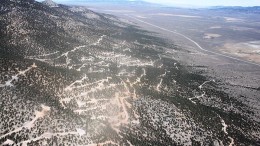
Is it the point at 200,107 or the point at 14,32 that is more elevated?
the point at 14,32

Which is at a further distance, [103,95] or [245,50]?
[245,50]

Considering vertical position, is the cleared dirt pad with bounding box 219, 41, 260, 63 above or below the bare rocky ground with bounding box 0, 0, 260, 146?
below

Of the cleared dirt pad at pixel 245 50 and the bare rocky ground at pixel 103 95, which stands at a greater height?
the bare rocky ground at pixel 103 95

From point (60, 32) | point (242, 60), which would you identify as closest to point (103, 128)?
point (60, 32)

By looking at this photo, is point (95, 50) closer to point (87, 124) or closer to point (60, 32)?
point (60, 32)

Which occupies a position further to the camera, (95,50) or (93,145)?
(95,50)

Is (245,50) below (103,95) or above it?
below

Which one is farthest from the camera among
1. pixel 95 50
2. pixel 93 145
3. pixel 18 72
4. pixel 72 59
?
pixel 95 50

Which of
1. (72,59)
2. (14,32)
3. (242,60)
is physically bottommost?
(242,60)

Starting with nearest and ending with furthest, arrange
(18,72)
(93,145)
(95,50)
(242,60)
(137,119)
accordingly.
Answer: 1. (93,145)
2. (137,119)
3. (18,72)
4. (95,50)
5. (242,60)

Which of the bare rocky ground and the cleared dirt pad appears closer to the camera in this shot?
the bare rocky ground

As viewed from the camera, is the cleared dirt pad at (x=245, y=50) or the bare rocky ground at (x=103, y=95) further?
the cleared dirt pad at (x=245, y=50)
